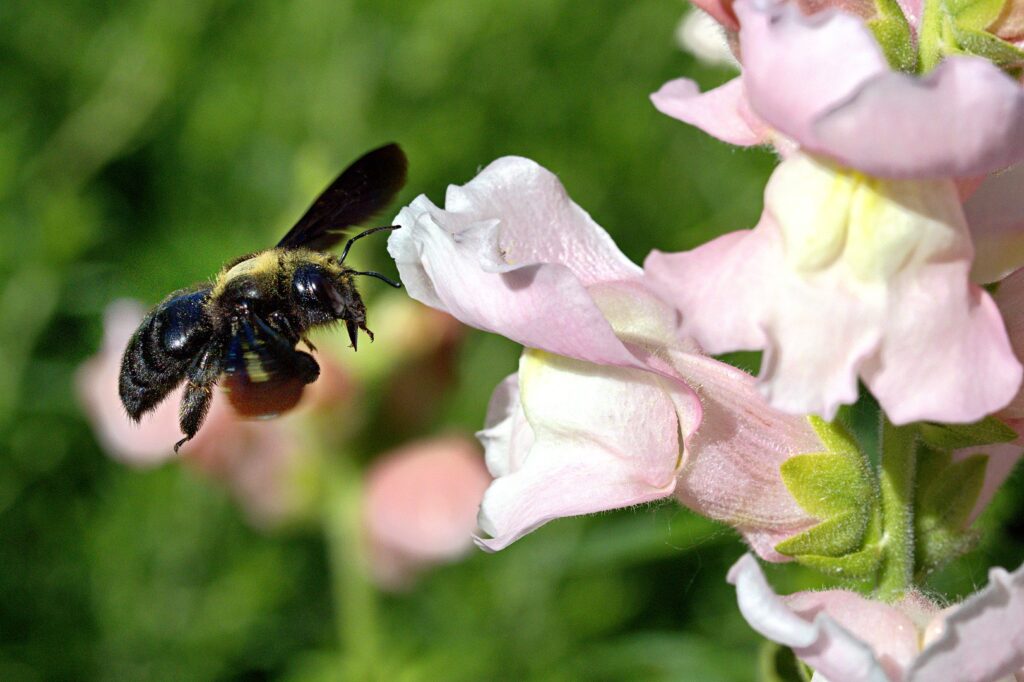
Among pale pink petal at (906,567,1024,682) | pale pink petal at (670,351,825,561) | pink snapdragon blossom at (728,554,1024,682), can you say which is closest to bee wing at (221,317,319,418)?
pale pink petal at (670,351,825,561)

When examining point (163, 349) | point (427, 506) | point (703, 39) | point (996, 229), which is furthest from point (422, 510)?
point (996, 229)

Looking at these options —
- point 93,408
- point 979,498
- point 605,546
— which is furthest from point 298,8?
point 979,498

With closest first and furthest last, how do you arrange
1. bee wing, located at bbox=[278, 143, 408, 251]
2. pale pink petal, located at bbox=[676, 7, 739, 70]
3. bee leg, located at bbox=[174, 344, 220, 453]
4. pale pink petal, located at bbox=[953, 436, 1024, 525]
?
1. pale pink petal, located at bbox=[953, 436, 1024, 525]
2. bee leg, located at bbox=[174, 344, 220, 453]
3. bee wing, located at bbox=[278, 143, 408, 251]
4. pale pink petal, located at bbox=[676, 7, 739, 70]

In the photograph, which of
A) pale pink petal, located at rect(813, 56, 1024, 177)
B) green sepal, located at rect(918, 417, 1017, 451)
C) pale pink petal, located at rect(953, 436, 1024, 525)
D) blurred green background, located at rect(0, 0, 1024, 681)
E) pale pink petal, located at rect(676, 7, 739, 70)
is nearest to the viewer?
pale pink petal, located at rect(813, 56, 1024, 177)

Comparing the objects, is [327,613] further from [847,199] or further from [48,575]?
[847,199]

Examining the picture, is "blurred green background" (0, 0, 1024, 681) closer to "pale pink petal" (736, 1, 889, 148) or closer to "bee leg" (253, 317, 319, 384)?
"bee leg" (253, 317, 319, 384)

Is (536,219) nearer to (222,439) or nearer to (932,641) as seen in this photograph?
(932,641)

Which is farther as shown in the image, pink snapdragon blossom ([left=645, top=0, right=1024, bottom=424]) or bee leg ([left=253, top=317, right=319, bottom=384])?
bee leg ([left=253, top=317, right=319, bottom=384])
